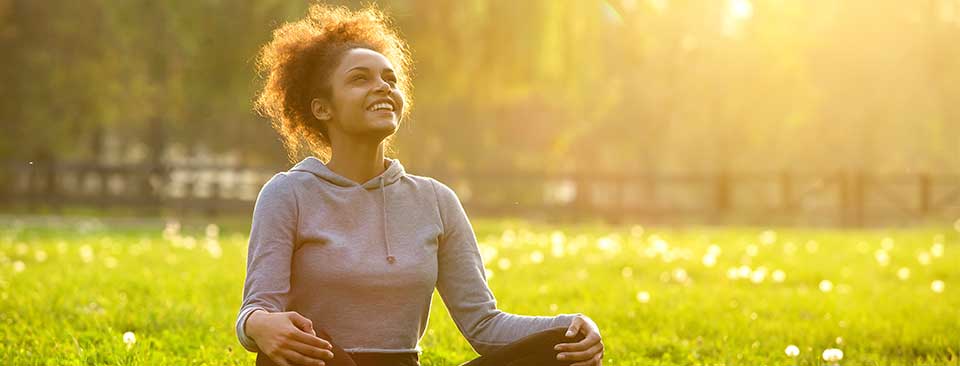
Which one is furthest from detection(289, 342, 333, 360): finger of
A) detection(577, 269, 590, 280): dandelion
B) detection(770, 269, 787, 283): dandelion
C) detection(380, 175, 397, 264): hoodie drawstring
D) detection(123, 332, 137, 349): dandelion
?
detection(770, 269, 787, 283): dandelion

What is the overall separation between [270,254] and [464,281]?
667 millimetres

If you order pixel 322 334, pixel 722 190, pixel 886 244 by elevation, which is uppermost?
pixel 322 334

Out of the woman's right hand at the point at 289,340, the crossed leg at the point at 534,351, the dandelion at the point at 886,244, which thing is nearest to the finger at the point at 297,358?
the woman's right hand at the point at 289,340

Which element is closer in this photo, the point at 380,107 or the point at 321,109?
the point at 380,107

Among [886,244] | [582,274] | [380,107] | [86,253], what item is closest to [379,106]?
[380,107]

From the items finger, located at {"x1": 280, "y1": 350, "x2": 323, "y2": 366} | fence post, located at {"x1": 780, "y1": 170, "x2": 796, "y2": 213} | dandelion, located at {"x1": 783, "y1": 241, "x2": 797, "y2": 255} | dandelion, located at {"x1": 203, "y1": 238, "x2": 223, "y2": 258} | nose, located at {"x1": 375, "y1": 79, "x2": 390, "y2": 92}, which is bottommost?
fence post, located at {"x1": 780, "y1": 170, "x2": 796, "y2": 213}

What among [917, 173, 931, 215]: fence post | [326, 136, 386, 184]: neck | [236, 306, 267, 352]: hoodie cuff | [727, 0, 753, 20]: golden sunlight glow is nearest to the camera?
[236, 306, 267, 352]: hoodie cuff

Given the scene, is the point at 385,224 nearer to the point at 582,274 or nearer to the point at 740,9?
the point at 582,274

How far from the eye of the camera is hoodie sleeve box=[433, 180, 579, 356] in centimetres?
334

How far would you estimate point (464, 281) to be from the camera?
3393mm

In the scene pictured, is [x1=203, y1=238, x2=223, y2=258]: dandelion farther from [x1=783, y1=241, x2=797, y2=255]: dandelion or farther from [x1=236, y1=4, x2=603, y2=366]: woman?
[x1=236, y1=4, x2=603, y2=366]: woman

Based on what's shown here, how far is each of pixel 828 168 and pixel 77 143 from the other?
2951cm

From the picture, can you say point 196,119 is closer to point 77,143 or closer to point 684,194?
point 77,143

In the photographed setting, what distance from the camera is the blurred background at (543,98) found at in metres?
22.2
